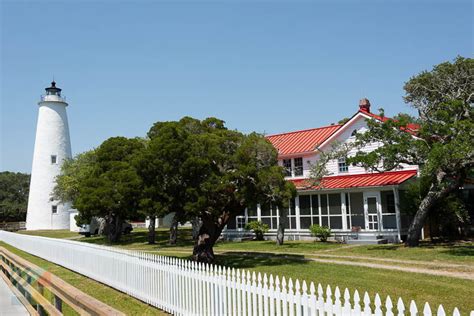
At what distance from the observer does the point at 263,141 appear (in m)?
18.2

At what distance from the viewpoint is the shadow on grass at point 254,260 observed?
59.8 ft

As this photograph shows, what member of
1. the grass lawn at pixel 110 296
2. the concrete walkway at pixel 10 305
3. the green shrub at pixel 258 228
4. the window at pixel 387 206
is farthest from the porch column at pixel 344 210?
the concrete walkway at pixel 10 305

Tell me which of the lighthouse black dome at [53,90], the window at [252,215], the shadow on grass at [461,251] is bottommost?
the shadow on grass at [461,251]

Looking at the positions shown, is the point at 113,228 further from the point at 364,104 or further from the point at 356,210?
the point at 364,104

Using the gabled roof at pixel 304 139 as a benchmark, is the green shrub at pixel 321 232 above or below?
below

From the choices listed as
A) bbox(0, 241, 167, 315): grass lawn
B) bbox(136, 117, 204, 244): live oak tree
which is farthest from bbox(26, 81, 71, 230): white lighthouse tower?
bbox(136, 117, 204, 244): live oak tree

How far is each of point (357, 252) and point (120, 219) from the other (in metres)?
20.3

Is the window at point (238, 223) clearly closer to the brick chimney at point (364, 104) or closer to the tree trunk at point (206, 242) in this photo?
the brick chimney at point (364, 104)

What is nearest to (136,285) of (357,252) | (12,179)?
(357,252)

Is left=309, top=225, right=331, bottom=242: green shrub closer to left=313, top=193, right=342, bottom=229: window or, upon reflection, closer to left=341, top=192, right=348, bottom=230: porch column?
left=341, top=192, right=348, bottom=230: porch column

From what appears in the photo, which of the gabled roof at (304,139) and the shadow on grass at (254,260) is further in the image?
the gabled roof at (304,139)

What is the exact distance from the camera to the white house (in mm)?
26484

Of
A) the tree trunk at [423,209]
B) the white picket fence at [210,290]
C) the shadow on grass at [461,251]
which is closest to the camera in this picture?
the white picket fence at [210,290]

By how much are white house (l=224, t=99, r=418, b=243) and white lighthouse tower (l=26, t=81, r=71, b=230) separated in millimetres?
31047
